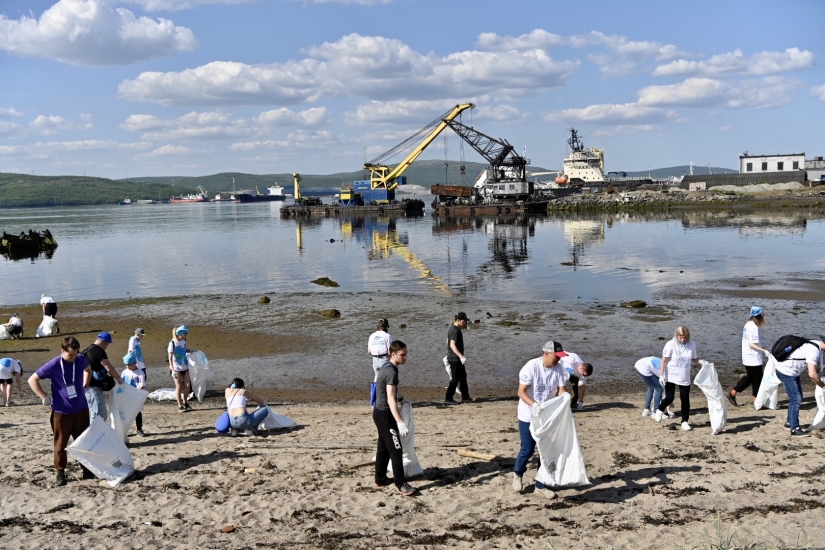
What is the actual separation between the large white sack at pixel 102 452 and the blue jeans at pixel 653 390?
23.3ft

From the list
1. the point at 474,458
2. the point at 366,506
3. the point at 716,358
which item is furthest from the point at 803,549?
the point at 716,358

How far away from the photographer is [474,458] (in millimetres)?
8406

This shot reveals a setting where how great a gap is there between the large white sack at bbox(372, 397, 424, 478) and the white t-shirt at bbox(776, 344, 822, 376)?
5.20m

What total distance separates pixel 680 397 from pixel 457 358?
3.59 m

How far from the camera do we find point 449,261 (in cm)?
3869

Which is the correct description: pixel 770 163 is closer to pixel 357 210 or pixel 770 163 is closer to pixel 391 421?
pixel 357 210

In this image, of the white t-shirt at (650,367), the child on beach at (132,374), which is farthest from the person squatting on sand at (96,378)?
the white t-shirt at (650,367)

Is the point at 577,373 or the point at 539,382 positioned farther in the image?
the point at 577,373

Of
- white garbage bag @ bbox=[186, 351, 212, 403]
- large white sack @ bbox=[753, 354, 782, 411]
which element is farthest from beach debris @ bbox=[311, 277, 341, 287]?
large white sack @ bbox=[753, 354, 782, 411]

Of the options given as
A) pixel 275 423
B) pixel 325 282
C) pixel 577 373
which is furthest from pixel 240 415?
pixel 325 282

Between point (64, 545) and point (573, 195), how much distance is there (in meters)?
102

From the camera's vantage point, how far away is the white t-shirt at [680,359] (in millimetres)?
9258

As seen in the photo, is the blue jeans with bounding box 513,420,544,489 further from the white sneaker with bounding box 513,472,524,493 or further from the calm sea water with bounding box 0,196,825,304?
the calm sea water with bounding box 0,196,825,304

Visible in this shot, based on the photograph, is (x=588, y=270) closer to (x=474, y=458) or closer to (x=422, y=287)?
(x=422, y=287)
